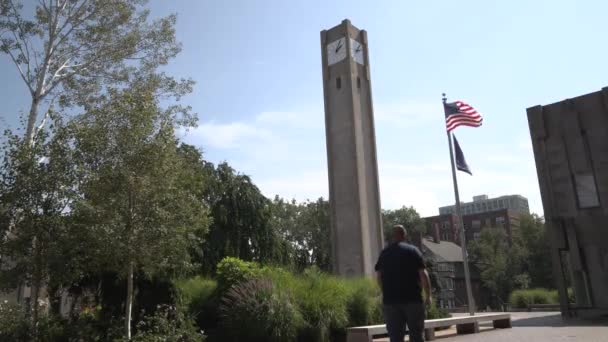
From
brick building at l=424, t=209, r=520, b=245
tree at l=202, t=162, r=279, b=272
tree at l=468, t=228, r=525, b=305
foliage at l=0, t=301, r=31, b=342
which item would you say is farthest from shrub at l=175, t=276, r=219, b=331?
brick building at l=424, t=209, r=520, b=245

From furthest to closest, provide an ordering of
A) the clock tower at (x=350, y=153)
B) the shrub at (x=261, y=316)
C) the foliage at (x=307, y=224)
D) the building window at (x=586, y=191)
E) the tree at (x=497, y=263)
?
1. the tree at (x=497, y=263)
2. the foliage at (x=307, y=224)
3. the clock tower at (x=350, y=153)
4. the building window at (x=586, y=191)
5. the shrub at (x=261, y=316)

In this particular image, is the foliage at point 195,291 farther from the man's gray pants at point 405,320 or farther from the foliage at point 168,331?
the man's gray pants at point 405,320

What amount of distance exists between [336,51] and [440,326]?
65.0 ft

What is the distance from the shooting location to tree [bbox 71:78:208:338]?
38.0ft

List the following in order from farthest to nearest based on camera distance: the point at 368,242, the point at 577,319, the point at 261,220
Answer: the point at 261,220 < the point at 368,242 < the point at 577,319

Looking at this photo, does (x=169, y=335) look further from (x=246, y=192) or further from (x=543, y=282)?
(x=543, y=282)

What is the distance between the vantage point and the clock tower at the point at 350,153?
27.1 meters

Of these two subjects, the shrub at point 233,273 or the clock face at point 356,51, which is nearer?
the shrub at point 233,273

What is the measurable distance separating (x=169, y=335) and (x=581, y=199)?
17952mm

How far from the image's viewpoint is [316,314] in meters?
13.0

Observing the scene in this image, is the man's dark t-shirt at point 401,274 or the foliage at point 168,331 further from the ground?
the man's dark t-shirt at point 401,274

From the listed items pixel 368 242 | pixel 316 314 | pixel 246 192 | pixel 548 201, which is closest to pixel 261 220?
pixel 246 192

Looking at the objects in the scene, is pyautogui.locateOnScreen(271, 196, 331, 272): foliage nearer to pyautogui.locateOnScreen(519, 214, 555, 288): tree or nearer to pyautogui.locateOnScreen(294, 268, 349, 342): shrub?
pyautogui.locateOnScreen(519, 214, 555, 288): tree

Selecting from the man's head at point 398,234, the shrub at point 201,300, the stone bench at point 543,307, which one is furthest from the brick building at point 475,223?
the man's head at point 398,234
